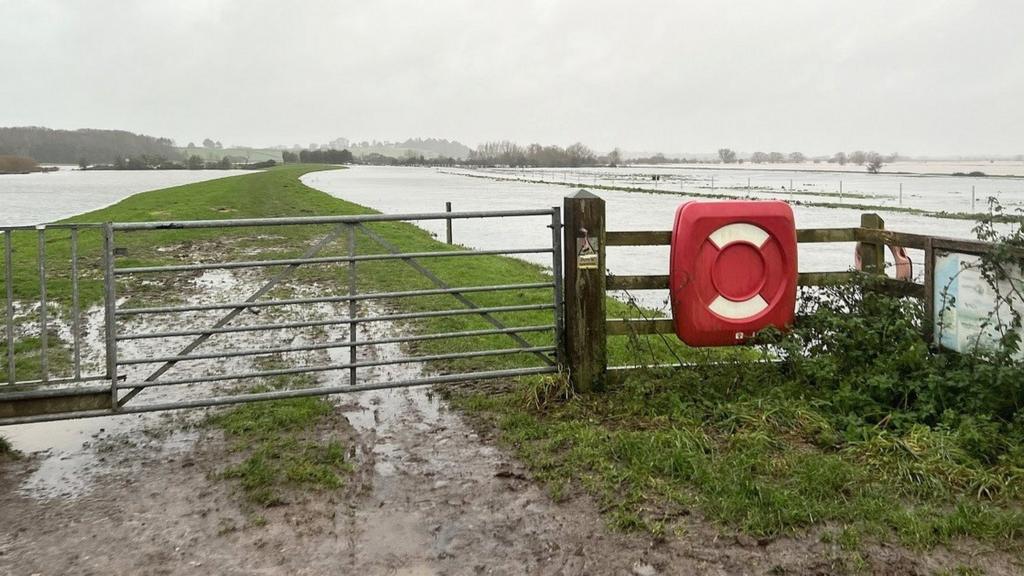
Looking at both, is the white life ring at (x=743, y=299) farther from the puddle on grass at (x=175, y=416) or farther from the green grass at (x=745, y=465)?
the puddle on grass at (x=175, y=416)

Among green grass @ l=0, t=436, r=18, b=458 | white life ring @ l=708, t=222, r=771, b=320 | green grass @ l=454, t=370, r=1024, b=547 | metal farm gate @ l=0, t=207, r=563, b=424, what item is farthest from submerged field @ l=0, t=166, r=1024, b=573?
green grass @ l=0, t=436, r=18, b=458

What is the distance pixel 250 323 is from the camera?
10.5 metres

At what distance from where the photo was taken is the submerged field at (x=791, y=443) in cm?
420

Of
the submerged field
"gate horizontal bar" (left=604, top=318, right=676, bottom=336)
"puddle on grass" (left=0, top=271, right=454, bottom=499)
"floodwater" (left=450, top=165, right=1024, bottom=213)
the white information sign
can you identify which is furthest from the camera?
"floodwater" (left=450, top=165, right=1024, bottom=213)

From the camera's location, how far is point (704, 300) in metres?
6.43

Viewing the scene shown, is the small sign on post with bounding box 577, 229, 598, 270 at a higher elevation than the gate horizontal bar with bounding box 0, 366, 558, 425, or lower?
higher

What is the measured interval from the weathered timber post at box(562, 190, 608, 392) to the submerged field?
0.21 meters

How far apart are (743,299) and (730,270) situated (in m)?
0.26

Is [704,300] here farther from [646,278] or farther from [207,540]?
[207,540]

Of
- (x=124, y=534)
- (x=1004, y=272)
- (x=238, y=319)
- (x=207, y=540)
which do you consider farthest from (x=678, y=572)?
(x=238, y=319)

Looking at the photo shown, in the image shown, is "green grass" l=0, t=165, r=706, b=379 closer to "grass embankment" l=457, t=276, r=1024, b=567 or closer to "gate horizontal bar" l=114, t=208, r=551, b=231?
"gate horizontal bar" l=114, t=208, r=551, b=231

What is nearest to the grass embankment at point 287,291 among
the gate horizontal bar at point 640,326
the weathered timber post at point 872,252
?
the gate horizontal bar at point 640,326

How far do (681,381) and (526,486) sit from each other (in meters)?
2.00

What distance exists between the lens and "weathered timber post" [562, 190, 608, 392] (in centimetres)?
640
